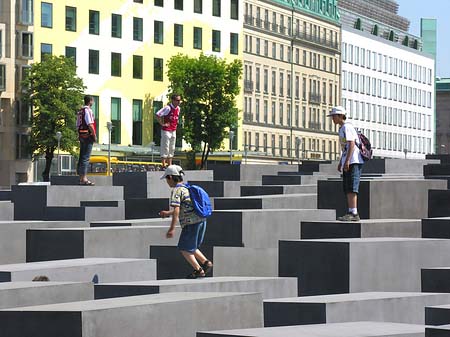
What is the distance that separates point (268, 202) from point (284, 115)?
10978cm

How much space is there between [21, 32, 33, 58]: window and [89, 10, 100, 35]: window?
597 centimetres

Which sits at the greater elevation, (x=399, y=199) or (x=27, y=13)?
(x=27, y=13)

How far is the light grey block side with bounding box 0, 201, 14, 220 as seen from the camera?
28445 millimetres

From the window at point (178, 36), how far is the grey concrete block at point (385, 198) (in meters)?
87.5

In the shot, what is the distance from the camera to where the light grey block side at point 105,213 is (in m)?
25.7

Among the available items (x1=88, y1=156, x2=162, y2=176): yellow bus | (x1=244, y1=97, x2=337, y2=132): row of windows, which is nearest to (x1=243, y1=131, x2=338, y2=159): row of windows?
(x1=244, y1=97, x2=337, y2=132): row of windows

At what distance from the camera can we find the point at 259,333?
11727 mm

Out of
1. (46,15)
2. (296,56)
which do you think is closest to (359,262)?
(46,15)

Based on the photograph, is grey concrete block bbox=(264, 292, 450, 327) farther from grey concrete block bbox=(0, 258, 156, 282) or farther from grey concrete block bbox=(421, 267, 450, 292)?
grey concrete block bbox=(0, 258, 156, 282)

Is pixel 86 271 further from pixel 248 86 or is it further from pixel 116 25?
pixel 248 86

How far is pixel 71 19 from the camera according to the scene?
100312 millimetres

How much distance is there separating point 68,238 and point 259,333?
929cm

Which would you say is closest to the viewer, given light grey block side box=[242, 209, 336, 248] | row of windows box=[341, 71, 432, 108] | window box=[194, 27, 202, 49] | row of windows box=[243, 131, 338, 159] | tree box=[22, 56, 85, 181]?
light grey block side box=[242, 209, 336, 248]

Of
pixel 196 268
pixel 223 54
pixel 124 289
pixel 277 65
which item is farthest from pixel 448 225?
pixel 277 65
